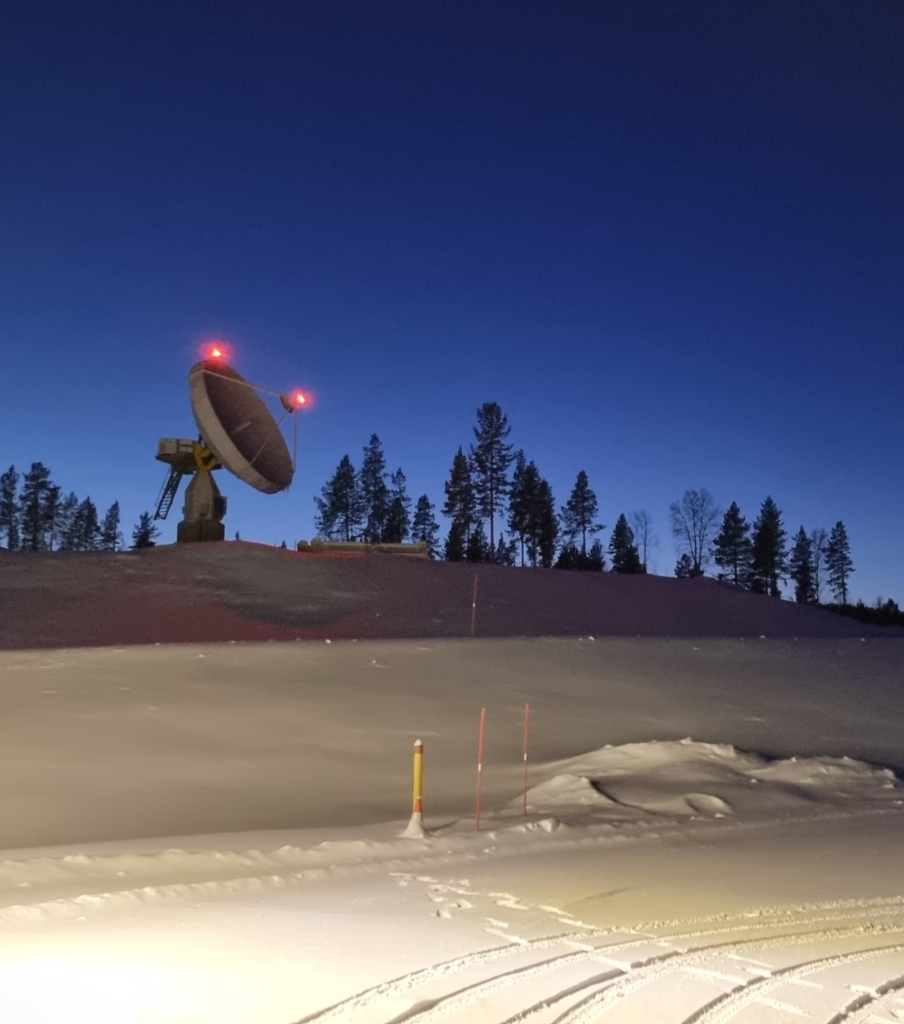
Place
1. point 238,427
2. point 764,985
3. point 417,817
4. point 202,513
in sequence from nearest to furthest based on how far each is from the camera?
1. point 764,985
2. point 417,817
3. point 238,427
4. point 202,513

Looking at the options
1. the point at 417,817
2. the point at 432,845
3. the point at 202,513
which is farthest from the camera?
the point at 202,513

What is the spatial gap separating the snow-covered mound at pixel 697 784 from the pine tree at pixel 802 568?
95027mm

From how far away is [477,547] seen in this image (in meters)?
85.6

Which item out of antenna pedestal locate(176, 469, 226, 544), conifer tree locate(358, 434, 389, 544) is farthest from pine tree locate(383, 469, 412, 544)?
antenna pedestal locate(176, 469, 226, 544)

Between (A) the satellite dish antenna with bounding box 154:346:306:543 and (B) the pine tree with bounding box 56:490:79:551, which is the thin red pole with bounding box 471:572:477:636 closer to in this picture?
(A) the satellite dish antenna with bounding box 154:346:306:543

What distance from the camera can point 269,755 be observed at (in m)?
13.7

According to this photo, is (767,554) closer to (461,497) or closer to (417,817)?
(461,497)

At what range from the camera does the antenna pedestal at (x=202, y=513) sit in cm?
3675

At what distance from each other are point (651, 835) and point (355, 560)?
95.2ft

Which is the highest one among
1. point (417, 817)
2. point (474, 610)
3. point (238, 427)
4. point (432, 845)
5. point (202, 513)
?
point (238, 427)

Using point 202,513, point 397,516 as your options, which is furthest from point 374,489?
point 202,513

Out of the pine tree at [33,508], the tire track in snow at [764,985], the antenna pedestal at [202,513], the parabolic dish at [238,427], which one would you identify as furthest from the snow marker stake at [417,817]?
the pine tree at [33,508]

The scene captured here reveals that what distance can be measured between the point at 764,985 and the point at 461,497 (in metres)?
88.2

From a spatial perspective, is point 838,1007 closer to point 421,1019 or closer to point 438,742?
point 421,1019
